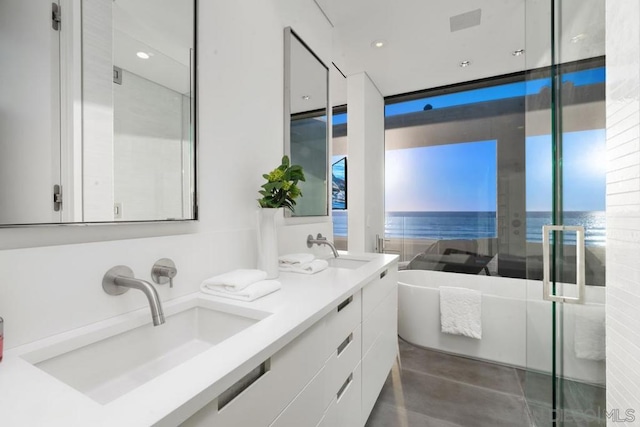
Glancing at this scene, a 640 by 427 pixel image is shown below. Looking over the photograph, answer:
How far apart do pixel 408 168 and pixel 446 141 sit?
500 millimetres

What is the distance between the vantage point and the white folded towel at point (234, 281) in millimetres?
1008

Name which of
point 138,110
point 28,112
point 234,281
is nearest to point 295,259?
point 234,281

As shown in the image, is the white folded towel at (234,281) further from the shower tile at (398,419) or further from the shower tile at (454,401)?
the shower tile at (454,401)

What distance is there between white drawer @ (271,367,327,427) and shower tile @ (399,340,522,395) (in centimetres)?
159

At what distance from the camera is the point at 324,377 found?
99 centimetres

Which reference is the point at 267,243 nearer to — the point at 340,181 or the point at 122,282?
the point at 122,282

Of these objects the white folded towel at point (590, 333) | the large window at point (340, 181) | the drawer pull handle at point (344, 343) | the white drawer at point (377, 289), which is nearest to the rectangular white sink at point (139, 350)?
the drawer pull handle at point (344, 343)

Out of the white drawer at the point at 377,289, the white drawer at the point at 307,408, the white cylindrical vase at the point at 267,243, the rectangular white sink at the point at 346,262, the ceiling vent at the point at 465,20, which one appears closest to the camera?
the white drawer at the point at 307,408

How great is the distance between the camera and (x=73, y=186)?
767 millimetres

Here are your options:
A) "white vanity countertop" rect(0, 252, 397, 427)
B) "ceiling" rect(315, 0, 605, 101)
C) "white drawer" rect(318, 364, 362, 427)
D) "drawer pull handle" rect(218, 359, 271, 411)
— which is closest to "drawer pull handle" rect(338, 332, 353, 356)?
"white drawer" rect(318, 364, 362, 427)

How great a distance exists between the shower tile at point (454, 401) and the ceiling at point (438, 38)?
1901 millimetres

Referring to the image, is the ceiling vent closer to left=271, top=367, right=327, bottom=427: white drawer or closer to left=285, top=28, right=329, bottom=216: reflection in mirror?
left=285, top=28, right=329, bottom=216: reflection in mirror

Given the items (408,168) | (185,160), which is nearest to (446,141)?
(408,168)

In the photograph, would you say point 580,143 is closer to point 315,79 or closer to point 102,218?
point 315,79
